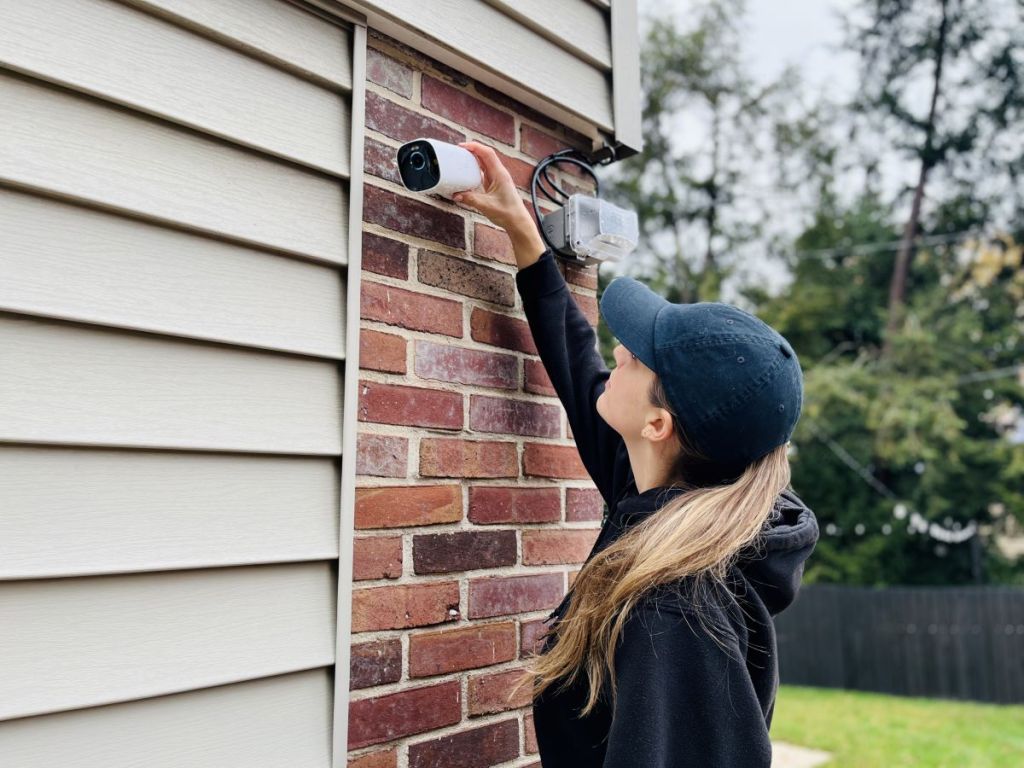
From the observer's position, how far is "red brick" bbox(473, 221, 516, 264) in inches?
67.5

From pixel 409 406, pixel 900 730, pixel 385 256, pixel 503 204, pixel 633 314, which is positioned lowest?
pixel 900 730

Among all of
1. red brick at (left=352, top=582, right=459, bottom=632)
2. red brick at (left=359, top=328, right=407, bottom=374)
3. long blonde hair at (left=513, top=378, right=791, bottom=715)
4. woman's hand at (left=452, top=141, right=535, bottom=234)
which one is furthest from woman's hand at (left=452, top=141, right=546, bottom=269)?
red brick at (left=352, top=582, right=459, bottom=632)

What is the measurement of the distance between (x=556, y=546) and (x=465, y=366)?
0.47 meters

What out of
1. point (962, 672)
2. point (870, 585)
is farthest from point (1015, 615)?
point (870, 585)

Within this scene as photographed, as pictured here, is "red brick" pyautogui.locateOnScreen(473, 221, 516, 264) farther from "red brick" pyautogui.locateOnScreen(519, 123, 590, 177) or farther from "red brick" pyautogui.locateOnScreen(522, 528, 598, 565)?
"red brick" pyautogui.locateOnScreen(522, 528, 598, 565)

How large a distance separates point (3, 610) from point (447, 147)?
102 centimetres

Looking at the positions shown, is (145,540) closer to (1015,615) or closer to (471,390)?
(471,390)

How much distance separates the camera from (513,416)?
5.69ft

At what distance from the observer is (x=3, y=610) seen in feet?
3.34

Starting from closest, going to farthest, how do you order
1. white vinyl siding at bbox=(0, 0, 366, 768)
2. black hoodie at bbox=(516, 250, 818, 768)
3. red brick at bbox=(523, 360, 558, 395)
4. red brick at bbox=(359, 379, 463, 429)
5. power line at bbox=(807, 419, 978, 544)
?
1. white vinyl siding at bbox=(0, 0, 366, 768)
2. black hoodie at bbox=(516, 250, 818, 768)
3. red brick at bbox=(359, 379, 463, 429)
4. red brick at bbox=(523, 360, 558, 395)
5. power line at bbox=(807, 419, 978, 544)

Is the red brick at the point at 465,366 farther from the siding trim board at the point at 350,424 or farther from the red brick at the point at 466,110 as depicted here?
the red brick at the point at 466,110

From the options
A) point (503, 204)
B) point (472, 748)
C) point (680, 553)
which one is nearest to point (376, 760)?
point (472, 748)

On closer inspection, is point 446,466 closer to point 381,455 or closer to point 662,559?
point 381,455

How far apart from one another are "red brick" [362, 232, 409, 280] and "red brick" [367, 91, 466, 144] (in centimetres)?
21
